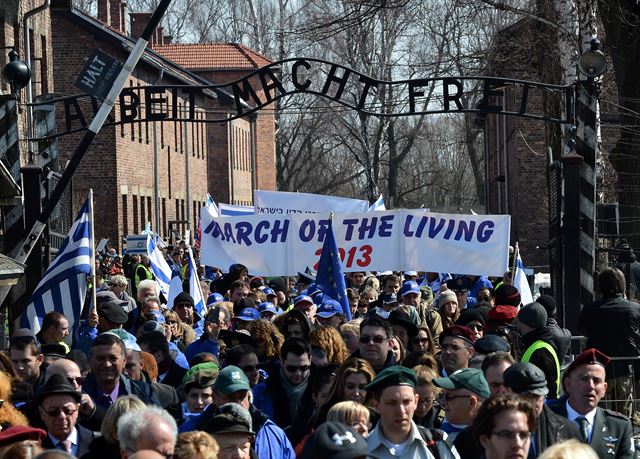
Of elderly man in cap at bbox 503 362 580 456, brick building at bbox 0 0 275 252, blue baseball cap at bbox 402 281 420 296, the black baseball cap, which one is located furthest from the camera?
brick building at bbox 0 0 275 252

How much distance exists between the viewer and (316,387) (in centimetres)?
954

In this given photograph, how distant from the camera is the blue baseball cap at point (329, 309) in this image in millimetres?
13805

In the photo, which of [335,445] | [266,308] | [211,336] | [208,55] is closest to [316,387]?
[211,336]

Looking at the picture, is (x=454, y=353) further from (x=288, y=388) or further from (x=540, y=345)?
(x=288, y=388)

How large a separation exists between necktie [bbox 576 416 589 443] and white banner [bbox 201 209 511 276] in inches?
376

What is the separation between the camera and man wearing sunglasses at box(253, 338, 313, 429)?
397 inches

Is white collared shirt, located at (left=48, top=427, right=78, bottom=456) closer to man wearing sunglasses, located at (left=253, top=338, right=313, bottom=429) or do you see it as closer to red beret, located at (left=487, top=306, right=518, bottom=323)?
man wearing sunglasses, located at (left=253, top=338, right=313, bottom=429)

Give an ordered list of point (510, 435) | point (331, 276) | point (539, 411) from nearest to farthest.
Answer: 1. point (510, 435)
2. point (539, 411)
3. point (331, 276)

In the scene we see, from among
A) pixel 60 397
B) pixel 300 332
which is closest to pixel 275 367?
pixel 300 332

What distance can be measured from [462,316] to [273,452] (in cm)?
505

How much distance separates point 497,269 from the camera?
1817cm

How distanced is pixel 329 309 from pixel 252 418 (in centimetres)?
562

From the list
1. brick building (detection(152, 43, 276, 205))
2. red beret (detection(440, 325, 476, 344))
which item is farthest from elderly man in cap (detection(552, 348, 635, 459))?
brick building (detection(152, 43, 276, 205))

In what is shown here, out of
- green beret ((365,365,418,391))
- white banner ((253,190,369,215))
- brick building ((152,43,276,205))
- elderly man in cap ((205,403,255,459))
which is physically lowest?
elderly man in cap ((205,403,255,459))
